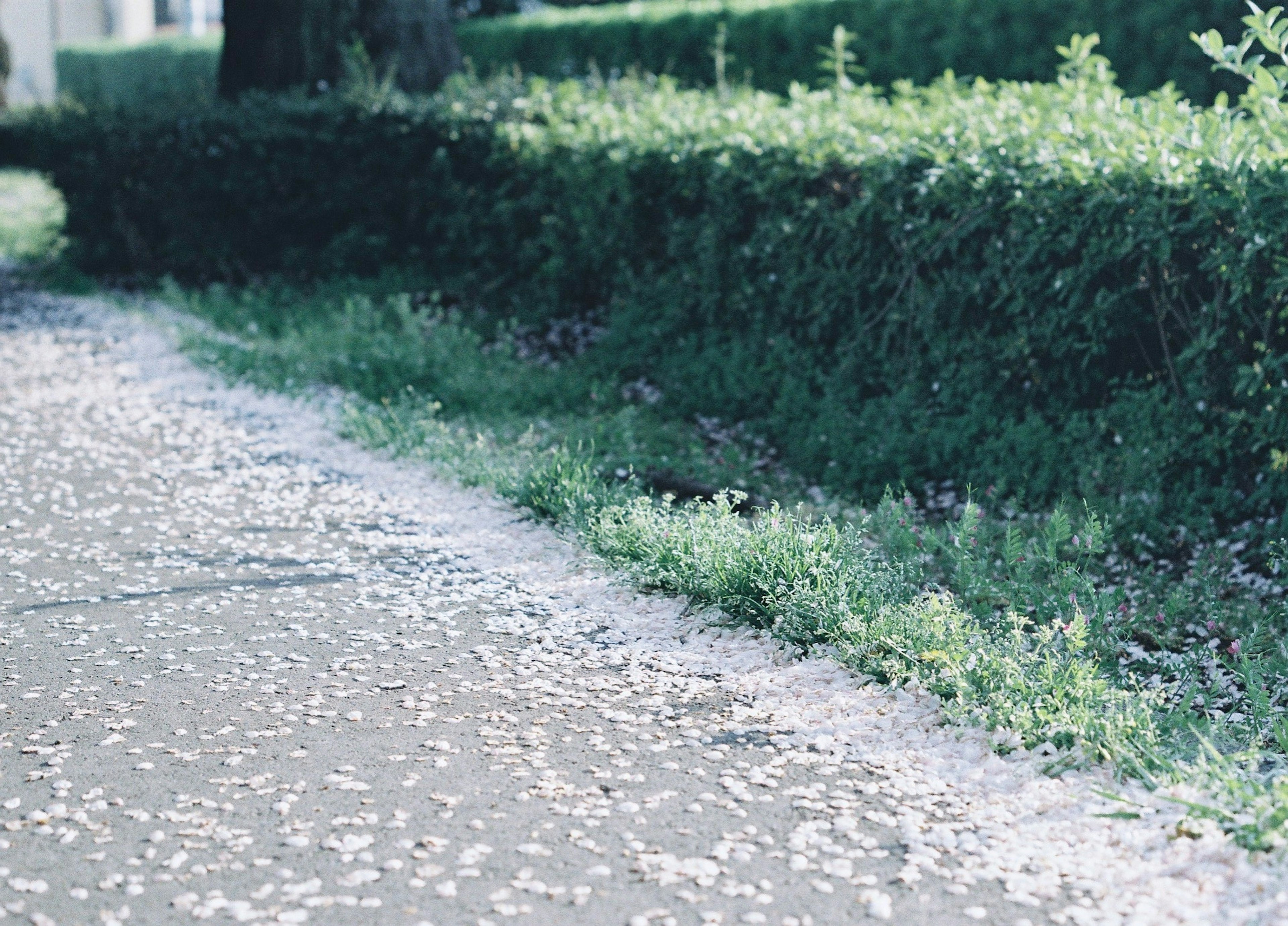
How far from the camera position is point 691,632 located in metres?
4.55

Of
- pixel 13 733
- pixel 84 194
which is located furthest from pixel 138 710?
pixel 84 194

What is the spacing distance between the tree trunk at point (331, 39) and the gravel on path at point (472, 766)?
7.81m

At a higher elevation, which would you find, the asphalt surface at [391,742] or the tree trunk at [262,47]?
the tree trunk at [262,47]

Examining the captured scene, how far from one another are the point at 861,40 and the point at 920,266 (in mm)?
8441

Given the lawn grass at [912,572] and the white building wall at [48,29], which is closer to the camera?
the lawn grass at [912,572]

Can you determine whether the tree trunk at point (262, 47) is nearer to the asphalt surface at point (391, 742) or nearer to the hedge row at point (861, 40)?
the hedge row at point (861, 40)

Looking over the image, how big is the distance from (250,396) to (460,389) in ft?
4.48

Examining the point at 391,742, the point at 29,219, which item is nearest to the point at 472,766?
the point at 391,742

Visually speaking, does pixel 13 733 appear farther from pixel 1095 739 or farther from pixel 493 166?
pixel 493 166

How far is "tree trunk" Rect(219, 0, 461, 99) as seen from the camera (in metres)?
12.4

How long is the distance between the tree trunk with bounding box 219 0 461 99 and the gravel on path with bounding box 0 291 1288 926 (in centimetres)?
781

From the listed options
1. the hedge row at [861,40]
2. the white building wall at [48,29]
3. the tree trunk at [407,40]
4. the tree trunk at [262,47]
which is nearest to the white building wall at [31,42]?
the white building wall at [48,29]

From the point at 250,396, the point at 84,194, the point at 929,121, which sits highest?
the point at 929,121

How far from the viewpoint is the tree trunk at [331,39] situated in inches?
486
